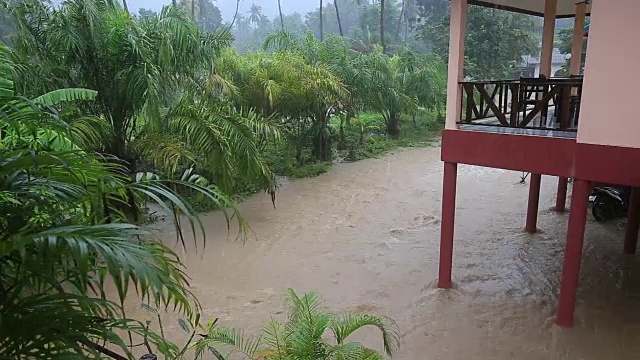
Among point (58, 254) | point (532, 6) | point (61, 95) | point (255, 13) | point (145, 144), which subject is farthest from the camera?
point (255, 13)

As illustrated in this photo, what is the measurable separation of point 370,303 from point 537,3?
18.5 ft

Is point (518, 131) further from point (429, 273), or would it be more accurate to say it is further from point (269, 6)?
point (269, 6)

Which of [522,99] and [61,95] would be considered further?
[522,99]

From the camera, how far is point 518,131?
16.2 ft

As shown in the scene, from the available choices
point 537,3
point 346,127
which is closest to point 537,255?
point 537,3

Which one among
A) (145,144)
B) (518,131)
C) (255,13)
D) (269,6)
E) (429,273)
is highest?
(269,6)

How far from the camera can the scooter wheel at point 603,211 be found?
26.3 feet

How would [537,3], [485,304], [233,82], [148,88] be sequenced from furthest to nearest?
[233,82] < [537,3] < [148,88] < [485,304]

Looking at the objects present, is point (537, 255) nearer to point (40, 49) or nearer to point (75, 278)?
point (75, 278)

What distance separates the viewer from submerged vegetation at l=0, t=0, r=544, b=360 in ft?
5.41

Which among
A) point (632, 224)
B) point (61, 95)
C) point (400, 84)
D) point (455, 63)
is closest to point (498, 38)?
point (400, 84)

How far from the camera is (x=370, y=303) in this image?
5426 millimetres

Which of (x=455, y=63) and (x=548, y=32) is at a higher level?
(x=548, y=32)

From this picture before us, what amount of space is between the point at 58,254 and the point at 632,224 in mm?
7088
